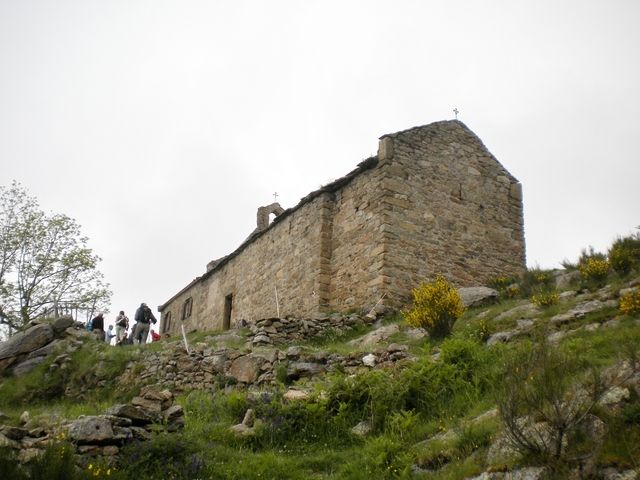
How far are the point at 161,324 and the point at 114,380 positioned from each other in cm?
1917

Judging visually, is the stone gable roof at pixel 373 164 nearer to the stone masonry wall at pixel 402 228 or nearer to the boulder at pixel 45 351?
the stone masonry wall at pixel 402 228

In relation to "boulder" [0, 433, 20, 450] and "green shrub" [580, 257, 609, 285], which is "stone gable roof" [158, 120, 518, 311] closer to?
"green shrub" [580, 257, 609, 285]

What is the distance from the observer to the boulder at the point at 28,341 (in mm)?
14781

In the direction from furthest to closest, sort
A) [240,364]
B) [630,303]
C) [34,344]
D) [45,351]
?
1. [34,344]
2. [45,351]
3. [240,364]
4. [630,303]

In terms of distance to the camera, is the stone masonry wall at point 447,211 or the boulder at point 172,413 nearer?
the boulder at point 172,413

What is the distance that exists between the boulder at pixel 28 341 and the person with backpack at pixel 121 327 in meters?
3.27

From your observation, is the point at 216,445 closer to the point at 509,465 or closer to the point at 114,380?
the point at 509,465

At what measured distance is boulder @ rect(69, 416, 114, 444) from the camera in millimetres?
7066

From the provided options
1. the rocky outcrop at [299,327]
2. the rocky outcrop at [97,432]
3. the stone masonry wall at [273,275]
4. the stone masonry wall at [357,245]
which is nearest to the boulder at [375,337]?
the rocky outcrop at [299,327]

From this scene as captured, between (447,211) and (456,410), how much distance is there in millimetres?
9285

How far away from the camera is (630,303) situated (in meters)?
8.58

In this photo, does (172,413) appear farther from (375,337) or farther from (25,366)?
(25,366)

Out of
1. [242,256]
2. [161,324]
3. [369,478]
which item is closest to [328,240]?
[242,256]

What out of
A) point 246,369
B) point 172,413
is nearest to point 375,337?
point 246,369
